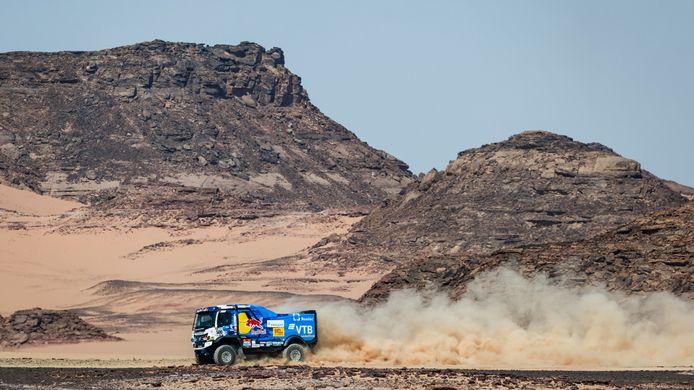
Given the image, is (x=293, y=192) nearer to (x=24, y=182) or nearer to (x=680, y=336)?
(x=24, y=182)

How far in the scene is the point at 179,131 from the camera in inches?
6590

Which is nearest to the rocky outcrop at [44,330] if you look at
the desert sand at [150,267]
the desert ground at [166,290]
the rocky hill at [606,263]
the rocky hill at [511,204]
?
the desert ground at [166,290]

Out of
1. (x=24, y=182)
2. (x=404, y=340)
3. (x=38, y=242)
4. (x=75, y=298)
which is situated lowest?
(x=404, y=340)

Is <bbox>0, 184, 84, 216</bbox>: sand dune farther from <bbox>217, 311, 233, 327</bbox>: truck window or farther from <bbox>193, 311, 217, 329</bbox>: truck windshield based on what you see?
<bbox>217, 311, 233, 327</bbox>: truck window

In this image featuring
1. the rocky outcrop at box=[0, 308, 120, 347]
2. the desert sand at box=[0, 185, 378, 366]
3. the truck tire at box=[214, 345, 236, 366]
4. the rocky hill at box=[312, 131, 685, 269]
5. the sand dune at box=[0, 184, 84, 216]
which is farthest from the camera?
the sand dune at box=[0, 184, 84, 216]

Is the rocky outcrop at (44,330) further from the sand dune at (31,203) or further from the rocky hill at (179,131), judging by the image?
the rocky hill at (179,131)

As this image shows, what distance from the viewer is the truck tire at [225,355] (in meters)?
47.3

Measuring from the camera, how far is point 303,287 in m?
98.4

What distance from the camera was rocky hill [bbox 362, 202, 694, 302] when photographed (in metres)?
58.4

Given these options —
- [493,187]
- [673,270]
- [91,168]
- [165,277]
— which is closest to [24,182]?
[91,168]

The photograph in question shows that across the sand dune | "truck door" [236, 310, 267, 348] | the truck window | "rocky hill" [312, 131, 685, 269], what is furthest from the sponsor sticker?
the sand dune

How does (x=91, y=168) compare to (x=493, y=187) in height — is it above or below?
above

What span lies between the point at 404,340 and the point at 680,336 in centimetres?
984

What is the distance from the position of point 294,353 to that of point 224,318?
2583mm
